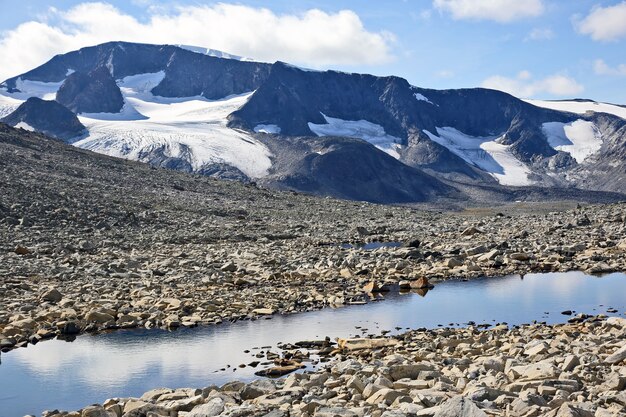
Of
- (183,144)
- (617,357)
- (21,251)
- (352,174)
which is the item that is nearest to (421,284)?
(617,357)

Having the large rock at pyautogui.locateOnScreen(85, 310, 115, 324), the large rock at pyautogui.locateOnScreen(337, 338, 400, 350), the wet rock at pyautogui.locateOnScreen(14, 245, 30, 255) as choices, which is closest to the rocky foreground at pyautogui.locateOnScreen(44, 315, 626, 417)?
the large rock at pyautogui.locateOnScreen(337, 338, 400, 350)

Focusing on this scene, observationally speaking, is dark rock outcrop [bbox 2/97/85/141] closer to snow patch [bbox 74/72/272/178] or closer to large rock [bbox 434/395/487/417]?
snow patch [bbox 74/72/272/178]

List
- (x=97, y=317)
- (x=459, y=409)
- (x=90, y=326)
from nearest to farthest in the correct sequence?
(x=459, y=409) < (x=90, y=326) < (x=97, y=317)

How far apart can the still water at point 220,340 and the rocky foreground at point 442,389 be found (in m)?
2.54

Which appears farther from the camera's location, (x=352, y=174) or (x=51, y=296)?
(x=352, y=174)

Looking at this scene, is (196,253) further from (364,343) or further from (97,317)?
(364,343)

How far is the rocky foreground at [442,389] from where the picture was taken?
480 inches

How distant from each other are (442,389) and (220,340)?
9472 millimetres

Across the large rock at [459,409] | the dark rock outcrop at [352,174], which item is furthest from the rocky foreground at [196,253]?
the dark rock outcrop at [352,174]

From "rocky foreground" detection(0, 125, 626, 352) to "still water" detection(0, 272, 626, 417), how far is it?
4.01 ft

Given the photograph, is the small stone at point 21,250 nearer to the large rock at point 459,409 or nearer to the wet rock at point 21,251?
the wet rock at point 21,251

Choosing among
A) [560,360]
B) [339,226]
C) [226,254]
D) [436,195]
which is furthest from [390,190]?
[560,360]

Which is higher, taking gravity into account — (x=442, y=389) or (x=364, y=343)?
(x=442, y=389)

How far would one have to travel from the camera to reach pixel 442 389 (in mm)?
13547
